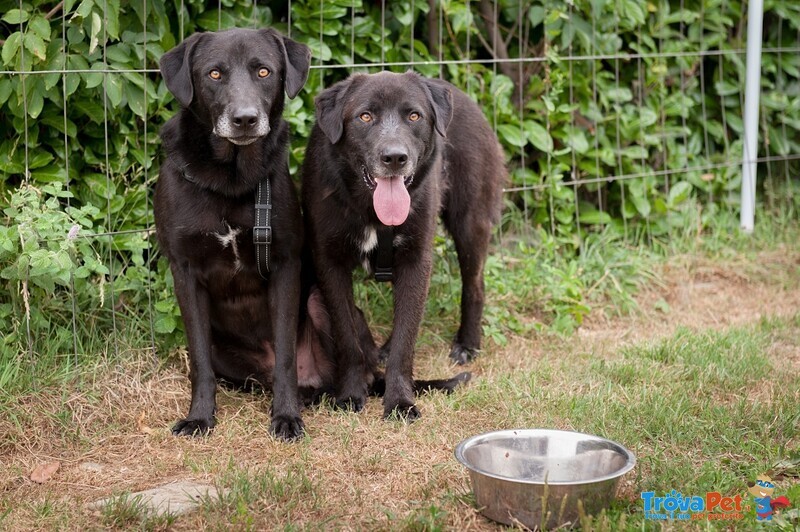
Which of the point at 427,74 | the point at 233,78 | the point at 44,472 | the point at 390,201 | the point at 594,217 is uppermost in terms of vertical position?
the point at 427,74

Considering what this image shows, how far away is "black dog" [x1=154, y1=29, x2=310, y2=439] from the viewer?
3.59m

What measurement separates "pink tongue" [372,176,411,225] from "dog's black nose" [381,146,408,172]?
0.23 feet

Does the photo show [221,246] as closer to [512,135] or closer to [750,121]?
[512,135]

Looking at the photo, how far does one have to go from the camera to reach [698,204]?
247 inches

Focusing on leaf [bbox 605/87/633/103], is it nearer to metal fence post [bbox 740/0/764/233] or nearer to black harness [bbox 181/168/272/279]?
metal fence post [bbox 740/0/764/233]

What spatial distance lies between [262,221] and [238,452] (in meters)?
0.88

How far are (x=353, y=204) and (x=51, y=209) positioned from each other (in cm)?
120

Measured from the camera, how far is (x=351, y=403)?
390 centimetres

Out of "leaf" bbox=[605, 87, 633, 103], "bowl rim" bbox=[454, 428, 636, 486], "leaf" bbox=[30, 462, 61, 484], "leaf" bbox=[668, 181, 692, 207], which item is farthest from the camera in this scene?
"leaf" bbox=[668, 181, 692, 207]

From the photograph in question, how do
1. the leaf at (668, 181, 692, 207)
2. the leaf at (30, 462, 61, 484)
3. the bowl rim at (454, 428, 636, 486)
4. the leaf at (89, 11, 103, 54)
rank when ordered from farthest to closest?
A: the leaf at (668, 181, 692, 207) → the leaf at (89, 11, 103, 54) → the leaf at (30, 462, 61, 484) → the bowl rim at (454, 428, 636, 486)

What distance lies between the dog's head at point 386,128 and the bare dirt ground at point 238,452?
86 centimetres

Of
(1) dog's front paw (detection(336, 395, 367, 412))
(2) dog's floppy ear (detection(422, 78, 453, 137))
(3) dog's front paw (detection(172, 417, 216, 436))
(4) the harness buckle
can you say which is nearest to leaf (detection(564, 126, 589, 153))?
(2) dog's floppy ear (detection(422, 78, 453, 137))

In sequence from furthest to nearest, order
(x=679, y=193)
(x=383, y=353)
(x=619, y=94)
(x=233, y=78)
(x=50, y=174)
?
(x=679, y=193) < (x=619, y=94) < (x=383, y=353) < (x=50, y=174) < (x=233, y=78)

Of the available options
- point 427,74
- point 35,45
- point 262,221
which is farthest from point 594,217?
point 35,45
